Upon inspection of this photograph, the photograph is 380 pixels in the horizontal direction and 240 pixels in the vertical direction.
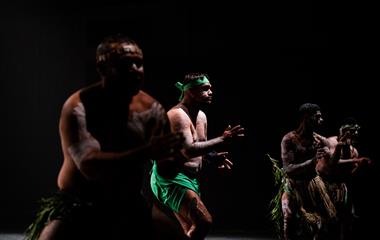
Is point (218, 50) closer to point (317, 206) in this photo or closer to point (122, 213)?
point (317, 206)

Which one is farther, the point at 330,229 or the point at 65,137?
the point at 330,229

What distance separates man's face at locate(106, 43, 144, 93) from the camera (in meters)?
2.28

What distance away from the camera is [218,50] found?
667 cm

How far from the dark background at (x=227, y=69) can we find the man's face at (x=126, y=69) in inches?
169

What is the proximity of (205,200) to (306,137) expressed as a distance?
2.10m

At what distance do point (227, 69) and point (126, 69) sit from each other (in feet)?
14.8

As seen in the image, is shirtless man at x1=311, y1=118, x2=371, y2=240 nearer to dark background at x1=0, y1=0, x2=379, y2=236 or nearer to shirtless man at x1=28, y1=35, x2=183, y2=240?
dark background at x1=0, y1=0, x2=379, y2=236

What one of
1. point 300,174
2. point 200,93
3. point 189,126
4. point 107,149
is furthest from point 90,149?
point 300,174

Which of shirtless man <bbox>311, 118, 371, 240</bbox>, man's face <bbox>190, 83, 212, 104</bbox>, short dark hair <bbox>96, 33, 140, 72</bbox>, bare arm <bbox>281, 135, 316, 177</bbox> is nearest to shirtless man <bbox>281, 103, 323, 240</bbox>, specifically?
bare arm <bbox>281, 135, 316, 177</bbox>

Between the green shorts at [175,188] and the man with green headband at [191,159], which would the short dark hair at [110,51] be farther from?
the green shorts at [175,188]

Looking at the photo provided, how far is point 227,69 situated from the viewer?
265 inches

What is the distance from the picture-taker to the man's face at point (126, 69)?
2.28m

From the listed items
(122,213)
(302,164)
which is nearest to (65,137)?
(122,213)

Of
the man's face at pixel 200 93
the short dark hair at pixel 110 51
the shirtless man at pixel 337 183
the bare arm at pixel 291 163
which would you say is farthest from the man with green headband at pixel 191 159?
the shirtless man at pixel 337 183
